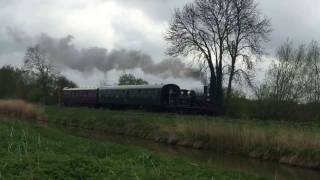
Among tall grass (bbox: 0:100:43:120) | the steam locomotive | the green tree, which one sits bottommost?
tall grass (bbox: 0:100:43:120)

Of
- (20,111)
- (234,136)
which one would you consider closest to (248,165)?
(234,136)

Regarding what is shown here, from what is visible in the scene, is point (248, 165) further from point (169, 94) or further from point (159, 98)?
point (159, 98)

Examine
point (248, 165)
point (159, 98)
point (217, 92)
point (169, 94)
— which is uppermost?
point (217, 92)

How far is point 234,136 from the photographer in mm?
30422

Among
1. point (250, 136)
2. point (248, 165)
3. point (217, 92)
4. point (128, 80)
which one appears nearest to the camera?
point (248, 165)

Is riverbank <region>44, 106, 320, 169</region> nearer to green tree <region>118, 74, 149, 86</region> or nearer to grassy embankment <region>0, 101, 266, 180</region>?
grassy embankment <region>0, 101, 266, 180</region>

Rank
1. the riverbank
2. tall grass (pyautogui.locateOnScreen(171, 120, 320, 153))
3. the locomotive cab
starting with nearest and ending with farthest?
the riverbank
tall grass (pyautogui.locateOnScreen(171, 120, 320, 153))
the locomotive cab

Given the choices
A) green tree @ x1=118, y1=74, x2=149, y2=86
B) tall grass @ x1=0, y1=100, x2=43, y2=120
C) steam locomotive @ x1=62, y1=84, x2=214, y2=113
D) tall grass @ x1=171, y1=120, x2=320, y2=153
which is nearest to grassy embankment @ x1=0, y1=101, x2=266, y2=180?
tall grass @ x1=171, y1=120, x2=320, y2=153

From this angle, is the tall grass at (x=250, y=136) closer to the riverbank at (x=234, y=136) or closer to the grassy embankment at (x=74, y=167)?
the riverbank at (x=234, y=136)

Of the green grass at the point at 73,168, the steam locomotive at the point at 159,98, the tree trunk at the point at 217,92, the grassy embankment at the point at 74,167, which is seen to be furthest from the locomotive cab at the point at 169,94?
the green grass at the point at 73,168

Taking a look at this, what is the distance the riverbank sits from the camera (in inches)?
1027

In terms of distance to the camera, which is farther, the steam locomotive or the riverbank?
the steam locomotive

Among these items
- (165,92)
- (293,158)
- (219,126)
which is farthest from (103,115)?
(293,158)

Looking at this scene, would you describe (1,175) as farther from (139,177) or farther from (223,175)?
(223,175)
